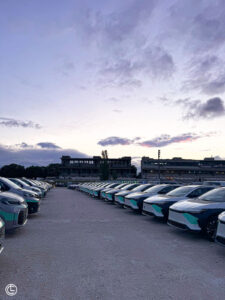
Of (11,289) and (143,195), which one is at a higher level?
(143,195)

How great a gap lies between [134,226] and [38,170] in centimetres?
13248

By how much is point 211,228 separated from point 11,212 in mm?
5324

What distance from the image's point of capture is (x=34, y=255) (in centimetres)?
619

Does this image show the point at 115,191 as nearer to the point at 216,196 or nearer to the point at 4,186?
the point at 4,186

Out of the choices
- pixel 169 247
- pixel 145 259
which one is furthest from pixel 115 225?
pixel 145 259

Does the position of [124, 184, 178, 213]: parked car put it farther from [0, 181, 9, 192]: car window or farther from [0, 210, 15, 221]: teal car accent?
[0, 210, 15, 221]: teal car accent

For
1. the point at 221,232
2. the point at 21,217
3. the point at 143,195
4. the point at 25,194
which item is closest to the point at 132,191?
the point at 143,195

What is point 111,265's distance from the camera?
550 cm

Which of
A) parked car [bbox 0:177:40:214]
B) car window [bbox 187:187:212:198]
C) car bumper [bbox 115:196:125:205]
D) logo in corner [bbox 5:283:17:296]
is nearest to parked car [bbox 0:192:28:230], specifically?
logo in corner [bbox 5:283:17:296]

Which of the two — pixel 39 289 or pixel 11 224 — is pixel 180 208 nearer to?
pixel 11 224

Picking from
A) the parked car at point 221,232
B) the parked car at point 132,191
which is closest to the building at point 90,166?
the parked car at point 132,191

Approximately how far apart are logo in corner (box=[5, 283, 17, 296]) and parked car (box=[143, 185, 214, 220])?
697cm

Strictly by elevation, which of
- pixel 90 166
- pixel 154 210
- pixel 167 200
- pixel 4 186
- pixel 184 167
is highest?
pixel 184 167

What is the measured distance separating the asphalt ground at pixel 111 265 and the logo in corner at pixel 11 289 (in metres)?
0.07
